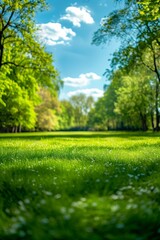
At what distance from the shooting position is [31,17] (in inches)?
1176

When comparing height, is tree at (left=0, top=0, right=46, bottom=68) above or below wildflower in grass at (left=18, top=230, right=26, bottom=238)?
above

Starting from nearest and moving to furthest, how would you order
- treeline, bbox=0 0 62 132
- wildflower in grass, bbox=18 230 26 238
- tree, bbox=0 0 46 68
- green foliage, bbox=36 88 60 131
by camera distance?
1. wildflower in grass, bbox=18 230 26 238
2. tree, bbox=0 0 46 68
3. treeline, bbox=0 0 62 132
4. green foliage, bbox=36 88 60 131

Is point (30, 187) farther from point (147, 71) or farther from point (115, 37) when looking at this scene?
point (147, 71)

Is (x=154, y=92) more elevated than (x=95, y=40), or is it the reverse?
(x=95, y=40)

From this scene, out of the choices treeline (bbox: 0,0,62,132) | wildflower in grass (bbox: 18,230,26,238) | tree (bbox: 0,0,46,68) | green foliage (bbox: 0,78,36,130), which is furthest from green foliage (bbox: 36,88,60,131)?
wildflower in grass (bbox: 18,230,26,238)

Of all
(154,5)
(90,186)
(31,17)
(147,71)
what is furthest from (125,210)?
(147,71)

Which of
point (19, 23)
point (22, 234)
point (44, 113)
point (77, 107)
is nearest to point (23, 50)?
point (19, 23)

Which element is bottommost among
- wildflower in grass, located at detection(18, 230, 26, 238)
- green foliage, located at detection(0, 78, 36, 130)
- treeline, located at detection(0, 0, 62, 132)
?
wildflower in grass, located at detection(18, 230, 26, 238)

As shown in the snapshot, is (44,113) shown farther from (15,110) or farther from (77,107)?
(77,107)

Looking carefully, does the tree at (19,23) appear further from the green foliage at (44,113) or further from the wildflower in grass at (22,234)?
the green foliage at (44,113)

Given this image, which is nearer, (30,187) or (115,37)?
(30,187)

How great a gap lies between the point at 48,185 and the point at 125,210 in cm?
216

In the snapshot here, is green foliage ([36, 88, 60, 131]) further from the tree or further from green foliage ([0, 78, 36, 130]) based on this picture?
the tree

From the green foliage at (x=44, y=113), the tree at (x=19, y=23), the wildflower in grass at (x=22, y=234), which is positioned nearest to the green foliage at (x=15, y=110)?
the tree at (x=19, y=23)
